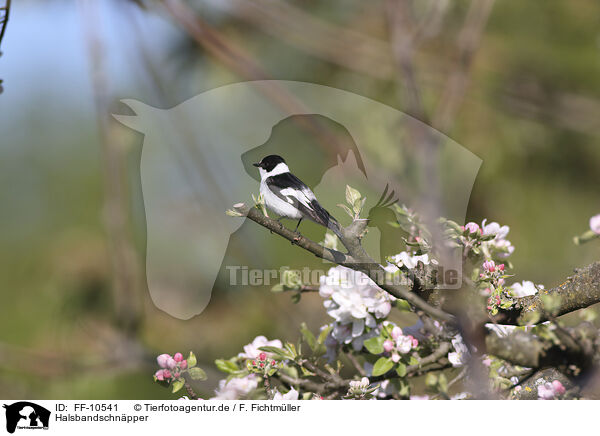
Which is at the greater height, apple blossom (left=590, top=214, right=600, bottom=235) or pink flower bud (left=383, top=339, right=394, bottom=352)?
apple blossom (left=590, top=214, right=600, bottom=235)

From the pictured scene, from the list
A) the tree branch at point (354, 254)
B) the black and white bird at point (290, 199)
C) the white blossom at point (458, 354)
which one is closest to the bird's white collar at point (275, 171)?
the black and white bird at point (290, 199)

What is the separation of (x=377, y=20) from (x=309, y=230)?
1.61 ft

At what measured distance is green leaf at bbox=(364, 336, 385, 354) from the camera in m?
0.39

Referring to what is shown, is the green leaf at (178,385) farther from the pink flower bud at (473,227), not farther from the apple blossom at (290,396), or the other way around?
the pink flower bud at (473,227)

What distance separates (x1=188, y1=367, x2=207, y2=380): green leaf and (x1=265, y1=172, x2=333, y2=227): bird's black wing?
6.3 inches

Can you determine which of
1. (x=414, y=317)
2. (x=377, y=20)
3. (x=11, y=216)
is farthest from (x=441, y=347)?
(x=11, y=216)

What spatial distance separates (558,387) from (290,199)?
9.8 inches

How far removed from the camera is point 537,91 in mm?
698

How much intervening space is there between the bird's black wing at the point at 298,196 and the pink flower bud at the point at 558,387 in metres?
0.20
